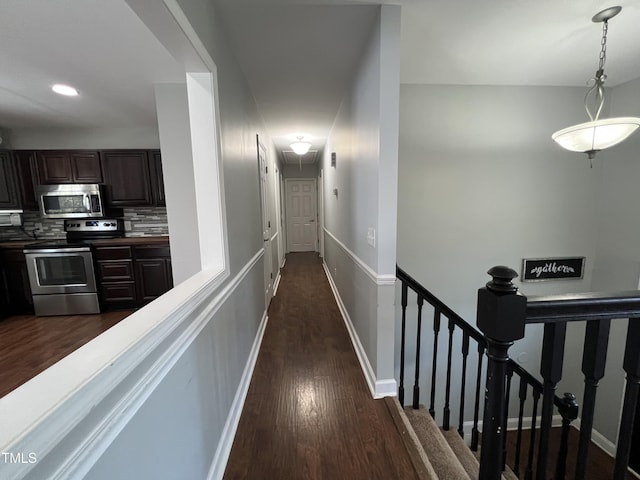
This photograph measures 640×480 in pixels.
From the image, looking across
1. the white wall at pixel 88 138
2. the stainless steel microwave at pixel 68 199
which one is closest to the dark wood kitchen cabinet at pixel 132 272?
the stainless steel microwave at pixel 68 199

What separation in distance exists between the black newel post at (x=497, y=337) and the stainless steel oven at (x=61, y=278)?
4161 millimetres

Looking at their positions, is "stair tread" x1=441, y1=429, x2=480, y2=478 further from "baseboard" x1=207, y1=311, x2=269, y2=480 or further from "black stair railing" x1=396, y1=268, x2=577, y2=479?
"baseboard" x1=207, y1=311, x2=269, y2=480

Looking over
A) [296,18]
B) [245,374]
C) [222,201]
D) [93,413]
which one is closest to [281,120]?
[296,18]

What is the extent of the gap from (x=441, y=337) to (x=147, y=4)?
341cm

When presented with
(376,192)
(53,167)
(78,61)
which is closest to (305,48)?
(376,192)

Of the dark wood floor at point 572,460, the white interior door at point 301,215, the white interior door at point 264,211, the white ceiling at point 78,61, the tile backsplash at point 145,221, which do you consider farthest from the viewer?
the white interior door at point 301,215

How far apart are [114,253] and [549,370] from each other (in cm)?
414

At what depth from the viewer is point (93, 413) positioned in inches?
21.9

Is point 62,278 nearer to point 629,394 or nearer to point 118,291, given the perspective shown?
point 118,291

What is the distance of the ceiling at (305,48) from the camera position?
61.6 inches

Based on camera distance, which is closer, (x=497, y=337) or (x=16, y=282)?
(x=497, y=337)

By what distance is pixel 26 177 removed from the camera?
132 inches

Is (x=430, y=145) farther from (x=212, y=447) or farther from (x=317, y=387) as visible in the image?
(x=212, y=447)

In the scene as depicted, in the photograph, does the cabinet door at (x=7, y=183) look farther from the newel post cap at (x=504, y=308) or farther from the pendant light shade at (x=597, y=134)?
the pendant light shade at (x=597, y=134)
